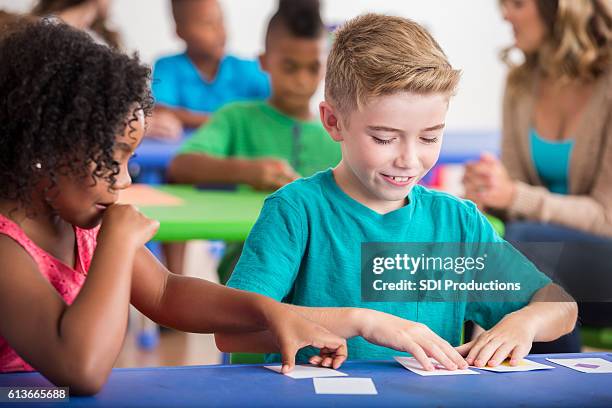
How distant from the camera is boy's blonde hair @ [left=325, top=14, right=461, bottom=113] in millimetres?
1300

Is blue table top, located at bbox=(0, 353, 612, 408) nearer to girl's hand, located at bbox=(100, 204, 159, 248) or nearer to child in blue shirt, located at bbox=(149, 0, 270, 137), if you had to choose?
girl's hand, located at bbox=(100, 204, 159, 248)

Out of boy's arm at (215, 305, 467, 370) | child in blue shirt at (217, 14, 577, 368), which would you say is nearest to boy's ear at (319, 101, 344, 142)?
child in blue shirt at (217, 14, 577, 368)

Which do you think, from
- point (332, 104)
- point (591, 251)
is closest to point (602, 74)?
point (591, 251)

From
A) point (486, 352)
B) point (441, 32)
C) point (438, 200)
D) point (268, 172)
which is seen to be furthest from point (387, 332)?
point (441, 32)

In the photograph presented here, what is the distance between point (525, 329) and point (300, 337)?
13.1 inches

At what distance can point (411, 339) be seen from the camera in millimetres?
1162

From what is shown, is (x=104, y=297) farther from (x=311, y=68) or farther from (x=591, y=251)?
(x=311, y=68)

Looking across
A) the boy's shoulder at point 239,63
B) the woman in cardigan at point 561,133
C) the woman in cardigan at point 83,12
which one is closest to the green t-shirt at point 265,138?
the woman in cardigan at point 561,133

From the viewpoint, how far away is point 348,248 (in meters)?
1.40

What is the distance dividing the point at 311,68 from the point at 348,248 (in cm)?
144

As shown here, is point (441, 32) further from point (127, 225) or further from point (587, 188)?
point (127, 225)

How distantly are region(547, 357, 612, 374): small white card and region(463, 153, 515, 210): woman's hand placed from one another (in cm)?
131

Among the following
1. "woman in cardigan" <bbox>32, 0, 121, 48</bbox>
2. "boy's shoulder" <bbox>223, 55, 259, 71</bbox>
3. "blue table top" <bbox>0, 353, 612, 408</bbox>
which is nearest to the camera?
"blue table top" <bbox>0, 353, 612, 408</bbox>

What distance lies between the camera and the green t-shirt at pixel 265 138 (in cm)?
272
